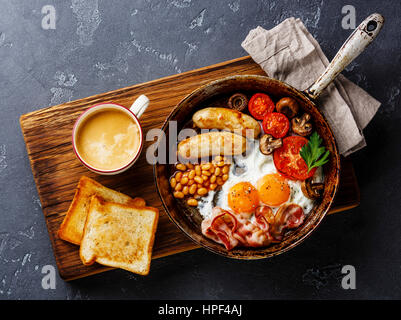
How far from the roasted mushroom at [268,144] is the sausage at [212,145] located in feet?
0.39

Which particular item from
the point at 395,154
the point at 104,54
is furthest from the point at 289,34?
the point at 104,54

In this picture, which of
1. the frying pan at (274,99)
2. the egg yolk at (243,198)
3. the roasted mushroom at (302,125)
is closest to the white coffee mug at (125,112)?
the frying pan at (274,99)

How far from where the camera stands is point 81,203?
90.9 inches

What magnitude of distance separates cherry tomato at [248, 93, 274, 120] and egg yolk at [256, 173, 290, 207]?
0.39 meters

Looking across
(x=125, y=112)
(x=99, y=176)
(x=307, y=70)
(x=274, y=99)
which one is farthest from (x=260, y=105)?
(x=99, y=176)

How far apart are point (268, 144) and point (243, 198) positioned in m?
0.36

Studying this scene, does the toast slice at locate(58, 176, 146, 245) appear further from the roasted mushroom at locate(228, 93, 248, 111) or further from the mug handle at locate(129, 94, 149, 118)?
the roasted mushroom at locate(228, 93, 248, 111)

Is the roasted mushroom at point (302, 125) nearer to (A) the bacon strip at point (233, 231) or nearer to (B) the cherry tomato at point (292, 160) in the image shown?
(B) the cherry tomato at point (292, 160)

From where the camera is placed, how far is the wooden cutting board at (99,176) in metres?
2.28

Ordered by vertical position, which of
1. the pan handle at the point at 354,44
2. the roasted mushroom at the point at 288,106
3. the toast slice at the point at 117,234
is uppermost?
the pan handle at the point at 354,44

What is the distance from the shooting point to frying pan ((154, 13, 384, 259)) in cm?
203

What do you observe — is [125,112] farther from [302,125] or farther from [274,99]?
[302,125]
